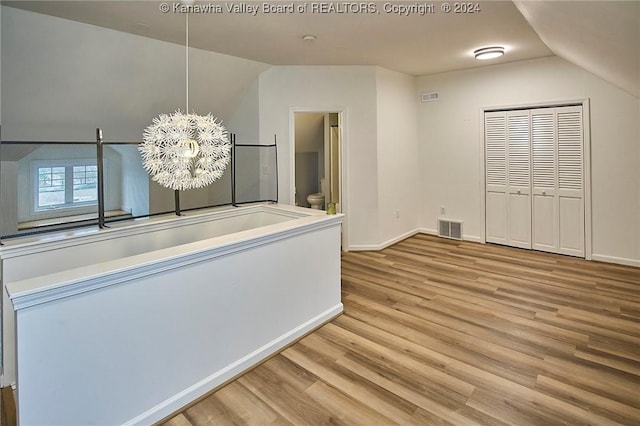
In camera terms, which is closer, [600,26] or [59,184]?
[600,26]

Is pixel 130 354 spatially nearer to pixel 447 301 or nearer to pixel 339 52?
pixel 447 301

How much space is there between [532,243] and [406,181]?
200 cm

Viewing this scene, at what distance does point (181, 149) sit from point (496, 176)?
4.71 m

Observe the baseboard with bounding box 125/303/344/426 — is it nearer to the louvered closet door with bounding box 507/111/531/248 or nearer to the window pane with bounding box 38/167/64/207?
the louvered closet door with bounding box 507/111/531/248

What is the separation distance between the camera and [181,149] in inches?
90.1

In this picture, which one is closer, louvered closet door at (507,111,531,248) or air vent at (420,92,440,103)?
louvered closet door at (507,111,531,248)

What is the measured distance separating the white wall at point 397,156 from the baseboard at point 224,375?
280cm

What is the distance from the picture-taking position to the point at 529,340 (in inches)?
113

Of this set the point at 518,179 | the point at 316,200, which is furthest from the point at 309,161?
the point at 518,179

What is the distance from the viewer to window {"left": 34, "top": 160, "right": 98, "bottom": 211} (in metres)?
4.97

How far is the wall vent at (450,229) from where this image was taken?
592 centimetres

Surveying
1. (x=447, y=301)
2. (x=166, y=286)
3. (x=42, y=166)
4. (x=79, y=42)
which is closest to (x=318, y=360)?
(x=166, y=286)

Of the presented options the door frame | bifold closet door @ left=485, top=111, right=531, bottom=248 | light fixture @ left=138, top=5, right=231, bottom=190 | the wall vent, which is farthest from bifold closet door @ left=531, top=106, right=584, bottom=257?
light fixture @ left=138, top=5, right=231, bottom=190

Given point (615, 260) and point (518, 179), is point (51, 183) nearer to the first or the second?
point (518, 179)
